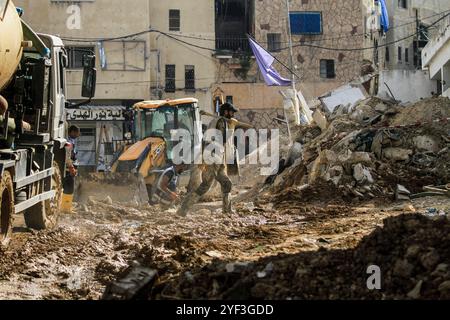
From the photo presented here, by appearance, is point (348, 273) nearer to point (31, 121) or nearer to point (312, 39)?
point (31, 121)

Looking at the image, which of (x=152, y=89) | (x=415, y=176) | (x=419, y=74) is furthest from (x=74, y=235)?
Answer: (x=152, y=89)

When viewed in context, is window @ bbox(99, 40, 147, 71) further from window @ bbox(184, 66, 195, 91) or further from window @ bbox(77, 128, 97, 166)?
window @ bbox(77, 128, 97, 166)

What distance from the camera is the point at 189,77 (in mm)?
46938

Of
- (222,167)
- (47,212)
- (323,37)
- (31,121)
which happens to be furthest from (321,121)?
(323,37)

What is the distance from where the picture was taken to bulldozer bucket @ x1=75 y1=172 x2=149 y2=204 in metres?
18.8

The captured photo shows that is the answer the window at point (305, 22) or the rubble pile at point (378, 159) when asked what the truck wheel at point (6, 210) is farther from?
the window at point (305, 22)

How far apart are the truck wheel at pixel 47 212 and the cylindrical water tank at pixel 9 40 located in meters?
2.34

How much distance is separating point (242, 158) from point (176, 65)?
575 inches

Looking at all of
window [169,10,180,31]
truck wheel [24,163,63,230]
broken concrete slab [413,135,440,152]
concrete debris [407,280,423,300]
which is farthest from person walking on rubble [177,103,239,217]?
window [169,10,180,31]

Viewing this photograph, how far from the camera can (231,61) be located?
4781 centimetres

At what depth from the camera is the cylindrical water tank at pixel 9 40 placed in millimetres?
9844

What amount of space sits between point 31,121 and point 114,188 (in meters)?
7.38

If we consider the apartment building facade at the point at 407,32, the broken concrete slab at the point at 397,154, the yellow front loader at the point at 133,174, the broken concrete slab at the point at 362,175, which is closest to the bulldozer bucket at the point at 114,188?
the yellow front loader at the point at 133,174
